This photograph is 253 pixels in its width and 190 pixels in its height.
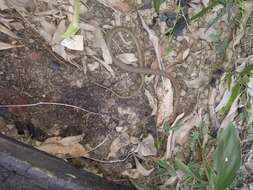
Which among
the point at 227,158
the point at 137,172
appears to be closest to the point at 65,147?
the point at 137,172

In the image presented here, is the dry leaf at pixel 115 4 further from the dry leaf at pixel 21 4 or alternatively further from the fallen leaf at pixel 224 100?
the fallen leaf at pixel 224 100

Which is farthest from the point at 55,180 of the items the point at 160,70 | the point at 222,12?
the point at 222,12

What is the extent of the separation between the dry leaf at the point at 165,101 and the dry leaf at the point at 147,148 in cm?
15

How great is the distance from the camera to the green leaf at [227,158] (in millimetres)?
2025

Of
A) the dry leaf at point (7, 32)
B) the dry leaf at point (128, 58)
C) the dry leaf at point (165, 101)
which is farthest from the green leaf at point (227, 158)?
the dry leaf at point (7, 32)

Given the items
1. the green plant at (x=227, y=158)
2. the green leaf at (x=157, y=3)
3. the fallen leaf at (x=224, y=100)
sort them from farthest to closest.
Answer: the fallen leaf at (x=224, y=100) → the green leaf at (x=157, y=3) → the green plant at (x=227, y=158)

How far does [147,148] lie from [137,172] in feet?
0.48

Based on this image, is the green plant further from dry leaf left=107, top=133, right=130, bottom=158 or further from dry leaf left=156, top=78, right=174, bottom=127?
dry leaf left=107, top=133, right=130, bottom=158

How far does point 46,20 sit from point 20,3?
164mm

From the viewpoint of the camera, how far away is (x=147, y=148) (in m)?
2.49

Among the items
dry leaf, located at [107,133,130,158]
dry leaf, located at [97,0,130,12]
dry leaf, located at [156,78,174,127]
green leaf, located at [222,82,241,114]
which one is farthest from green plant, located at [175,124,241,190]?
dry leaf, located at [97,0,130,12]

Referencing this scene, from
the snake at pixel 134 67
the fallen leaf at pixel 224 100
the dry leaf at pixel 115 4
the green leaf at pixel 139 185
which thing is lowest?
the green leaf at pixel 139 185

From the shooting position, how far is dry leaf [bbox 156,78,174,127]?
2479mm

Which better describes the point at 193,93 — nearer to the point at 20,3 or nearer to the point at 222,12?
the point at 222,12
